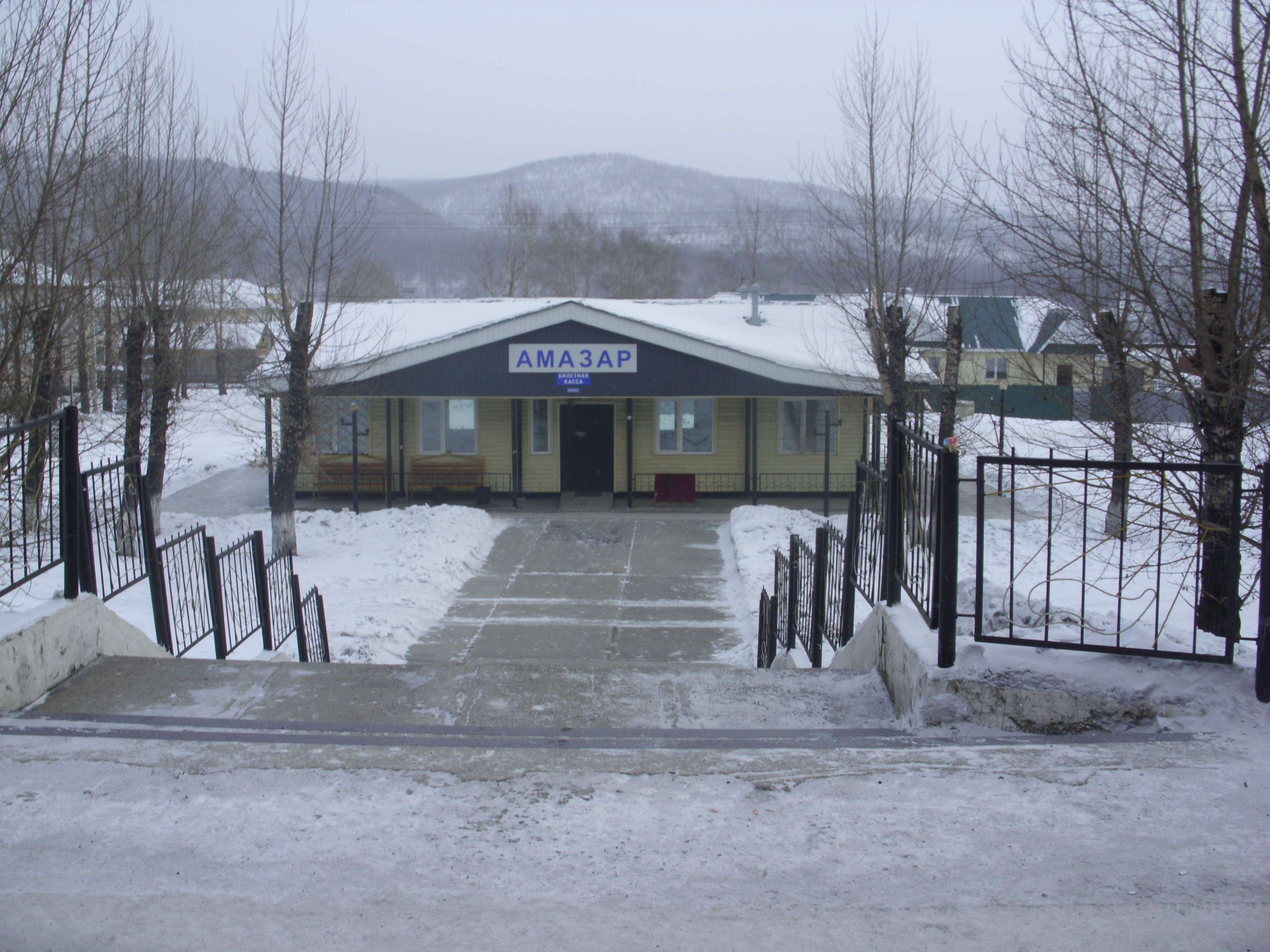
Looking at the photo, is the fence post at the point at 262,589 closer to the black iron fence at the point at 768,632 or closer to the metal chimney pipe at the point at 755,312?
the black iron fence at the point at 768,632

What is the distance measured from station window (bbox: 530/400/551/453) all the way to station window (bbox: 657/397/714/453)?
7.80ft

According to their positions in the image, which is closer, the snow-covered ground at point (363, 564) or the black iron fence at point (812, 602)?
the black iron fence at point (812, 602)

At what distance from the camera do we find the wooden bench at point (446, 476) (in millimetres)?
20859

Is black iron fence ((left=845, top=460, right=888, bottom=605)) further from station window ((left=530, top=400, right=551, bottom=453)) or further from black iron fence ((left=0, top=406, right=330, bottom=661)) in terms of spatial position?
station window ((left=530, top=400, right=551, bottom=453))

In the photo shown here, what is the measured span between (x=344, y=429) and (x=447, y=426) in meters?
2.17

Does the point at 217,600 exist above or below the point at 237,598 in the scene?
above

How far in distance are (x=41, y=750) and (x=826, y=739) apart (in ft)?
10.4

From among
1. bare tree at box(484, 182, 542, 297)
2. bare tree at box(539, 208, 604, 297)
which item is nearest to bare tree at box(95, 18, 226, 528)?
bare tree at box(484, 182, 542, 297)

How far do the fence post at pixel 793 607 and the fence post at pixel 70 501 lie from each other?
5.84 m

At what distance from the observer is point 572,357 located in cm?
1945

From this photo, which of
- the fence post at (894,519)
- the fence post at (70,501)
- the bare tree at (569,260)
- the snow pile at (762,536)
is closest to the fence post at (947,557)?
the fence post at (894,519)

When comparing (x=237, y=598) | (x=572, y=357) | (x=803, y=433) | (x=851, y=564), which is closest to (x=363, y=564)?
(x=572, y=357)

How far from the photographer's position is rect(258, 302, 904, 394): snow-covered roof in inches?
727

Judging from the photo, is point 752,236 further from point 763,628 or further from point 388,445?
point 763,628
